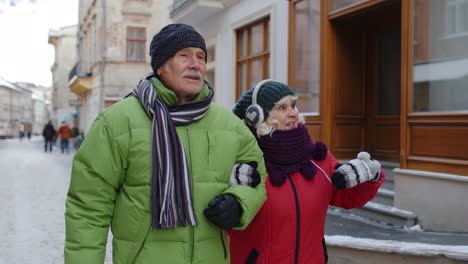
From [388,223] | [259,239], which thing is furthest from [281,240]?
[388,223]

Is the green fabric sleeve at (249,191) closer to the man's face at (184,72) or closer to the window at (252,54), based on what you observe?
the man's face at (184,72)

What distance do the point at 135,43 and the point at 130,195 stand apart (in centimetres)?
2531

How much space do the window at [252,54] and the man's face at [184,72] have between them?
26.9ft

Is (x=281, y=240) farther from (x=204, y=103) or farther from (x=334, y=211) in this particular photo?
(x=334, y=211)

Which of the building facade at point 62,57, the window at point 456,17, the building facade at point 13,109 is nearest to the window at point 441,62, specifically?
the window at point 456,17

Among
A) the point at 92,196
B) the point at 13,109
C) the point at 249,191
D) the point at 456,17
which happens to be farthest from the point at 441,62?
the point at 13,109

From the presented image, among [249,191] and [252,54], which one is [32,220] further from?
[249,191]

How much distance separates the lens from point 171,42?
7.37 ft

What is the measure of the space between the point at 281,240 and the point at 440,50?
4611 millimetres

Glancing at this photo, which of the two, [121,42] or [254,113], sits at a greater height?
[121,42]

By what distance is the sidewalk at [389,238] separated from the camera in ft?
13.3

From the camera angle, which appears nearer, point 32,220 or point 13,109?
point 32,220

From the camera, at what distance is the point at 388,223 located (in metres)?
6.25

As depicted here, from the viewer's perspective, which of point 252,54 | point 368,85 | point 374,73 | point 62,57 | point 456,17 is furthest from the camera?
point 62,57
